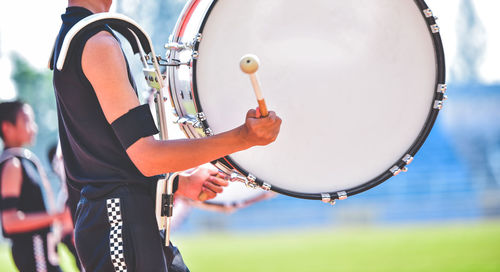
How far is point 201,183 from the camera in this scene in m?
2.37

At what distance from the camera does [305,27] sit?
210cm

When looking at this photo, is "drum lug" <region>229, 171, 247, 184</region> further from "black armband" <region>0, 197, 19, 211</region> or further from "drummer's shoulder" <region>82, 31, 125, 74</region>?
"black armband" <region>0, 197, 19, 211</region>

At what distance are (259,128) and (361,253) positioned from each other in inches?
415

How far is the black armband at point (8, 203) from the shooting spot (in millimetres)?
4367

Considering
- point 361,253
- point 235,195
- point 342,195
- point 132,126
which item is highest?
point 132,126

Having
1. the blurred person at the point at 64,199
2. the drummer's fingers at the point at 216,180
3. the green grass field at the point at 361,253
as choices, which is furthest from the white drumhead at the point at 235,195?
the green grass field at the point at 361,253

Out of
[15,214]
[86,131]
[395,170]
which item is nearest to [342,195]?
[395,170]

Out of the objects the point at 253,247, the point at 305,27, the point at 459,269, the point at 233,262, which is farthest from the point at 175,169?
the point at 253,247

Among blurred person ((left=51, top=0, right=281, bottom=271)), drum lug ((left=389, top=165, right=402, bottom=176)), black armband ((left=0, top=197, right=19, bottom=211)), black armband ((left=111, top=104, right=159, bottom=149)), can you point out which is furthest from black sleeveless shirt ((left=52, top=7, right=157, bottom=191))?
black armband ((left=0, top=197, right=19, bottom=211))

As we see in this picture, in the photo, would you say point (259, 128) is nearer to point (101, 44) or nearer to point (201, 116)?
point (201, 116)

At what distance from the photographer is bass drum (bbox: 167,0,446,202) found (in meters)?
2.05

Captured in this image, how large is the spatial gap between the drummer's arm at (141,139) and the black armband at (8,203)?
9.49 feet

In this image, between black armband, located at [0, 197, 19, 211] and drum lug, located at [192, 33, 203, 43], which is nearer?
drum lug, located at [192, 33, 203, 43]

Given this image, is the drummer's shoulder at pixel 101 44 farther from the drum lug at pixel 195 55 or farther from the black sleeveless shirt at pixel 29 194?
the black sleeveless shirt at pixel 29 194
